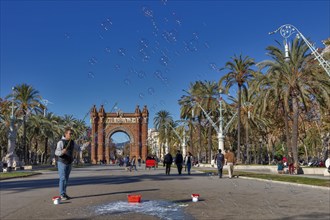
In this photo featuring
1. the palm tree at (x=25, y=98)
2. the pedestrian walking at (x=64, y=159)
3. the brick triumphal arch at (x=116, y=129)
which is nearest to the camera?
the pedestrian walking at (x=64, y=159)

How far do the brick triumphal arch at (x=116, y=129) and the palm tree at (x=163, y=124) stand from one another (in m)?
17.4

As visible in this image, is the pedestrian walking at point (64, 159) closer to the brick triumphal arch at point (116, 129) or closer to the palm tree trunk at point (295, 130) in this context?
the palm tree trunk at point (295, 130)

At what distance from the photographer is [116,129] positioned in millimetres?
101750

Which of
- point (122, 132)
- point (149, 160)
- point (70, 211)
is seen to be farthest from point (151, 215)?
point (122, 132)

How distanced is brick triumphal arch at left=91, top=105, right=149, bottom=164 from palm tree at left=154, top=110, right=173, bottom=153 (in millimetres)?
17415

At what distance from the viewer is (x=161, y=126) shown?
81.1 metres

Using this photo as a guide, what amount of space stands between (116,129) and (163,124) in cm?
2429

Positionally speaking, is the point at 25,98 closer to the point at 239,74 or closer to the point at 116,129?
the point at 239,74

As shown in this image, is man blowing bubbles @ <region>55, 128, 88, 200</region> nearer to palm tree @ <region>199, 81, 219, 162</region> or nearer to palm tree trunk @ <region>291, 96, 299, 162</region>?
palm tree trunk @ <region>291, 96, 299, 162</region>

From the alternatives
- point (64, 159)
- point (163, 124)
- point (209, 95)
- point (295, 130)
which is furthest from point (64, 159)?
point (163, 124)

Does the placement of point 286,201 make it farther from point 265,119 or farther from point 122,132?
point 122,132

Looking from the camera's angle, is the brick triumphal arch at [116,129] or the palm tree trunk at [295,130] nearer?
the palm tree trunk at [295,130]

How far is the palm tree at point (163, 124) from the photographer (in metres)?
78.8

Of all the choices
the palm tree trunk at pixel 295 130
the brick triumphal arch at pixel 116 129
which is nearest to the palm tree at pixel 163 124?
the brick triumphal arch at pixel 116 129
